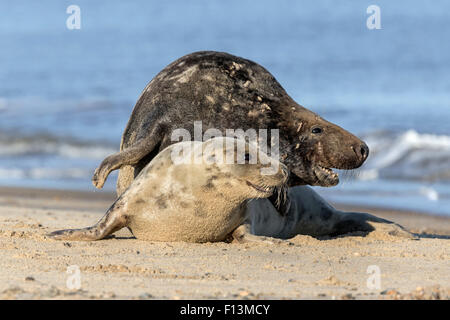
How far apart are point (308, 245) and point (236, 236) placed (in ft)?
2.01

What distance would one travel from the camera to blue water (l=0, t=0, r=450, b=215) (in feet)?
44.0

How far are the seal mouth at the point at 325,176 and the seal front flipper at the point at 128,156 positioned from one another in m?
1.24

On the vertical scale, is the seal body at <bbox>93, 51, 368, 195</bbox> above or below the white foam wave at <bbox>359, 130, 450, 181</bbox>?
above

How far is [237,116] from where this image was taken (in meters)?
6.61

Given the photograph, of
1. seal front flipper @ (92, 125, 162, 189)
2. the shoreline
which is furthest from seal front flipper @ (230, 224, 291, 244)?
the shoreline

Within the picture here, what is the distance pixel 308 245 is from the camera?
645 centimetres

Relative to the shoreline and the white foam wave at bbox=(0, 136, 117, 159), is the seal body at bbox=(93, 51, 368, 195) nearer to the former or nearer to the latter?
the shoreline

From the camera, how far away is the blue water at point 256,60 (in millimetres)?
13398

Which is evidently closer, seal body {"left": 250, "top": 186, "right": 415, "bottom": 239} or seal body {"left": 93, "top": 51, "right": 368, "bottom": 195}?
seal body {"left": 93, "top": 51, "right": 368, "bottom": 195}

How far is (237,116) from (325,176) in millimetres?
822

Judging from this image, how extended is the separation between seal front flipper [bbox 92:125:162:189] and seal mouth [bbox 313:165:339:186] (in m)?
1.24

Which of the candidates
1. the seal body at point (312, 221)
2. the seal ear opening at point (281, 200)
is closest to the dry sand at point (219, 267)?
the seal body at point (312, 221)

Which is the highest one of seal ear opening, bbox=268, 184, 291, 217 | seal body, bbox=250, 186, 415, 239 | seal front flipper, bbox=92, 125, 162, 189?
seal front flipper, bbox=92, 125, 162, 189

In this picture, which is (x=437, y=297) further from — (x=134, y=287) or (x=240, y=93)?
(x=240, y=93)
